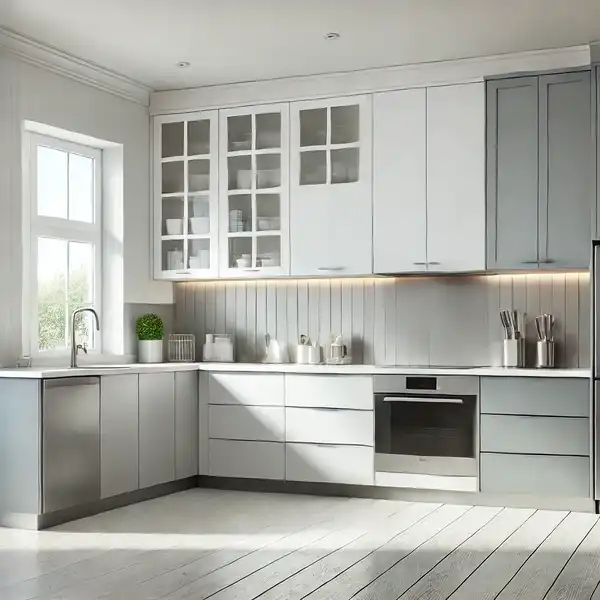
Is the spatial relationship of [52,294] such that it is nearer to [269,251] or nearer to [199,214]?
[199,214]

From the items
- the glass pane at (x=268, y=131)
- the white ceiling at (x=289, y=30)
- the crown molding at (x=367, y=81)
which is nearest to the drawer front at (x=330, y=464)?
the glass pane at (x=268, y=131)

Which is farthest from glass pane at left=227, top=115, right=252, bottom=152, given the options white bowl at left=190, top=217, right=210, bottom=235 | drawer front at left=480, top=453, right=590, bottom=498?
drawer front at left=480, top=453, right=590, bottom=498

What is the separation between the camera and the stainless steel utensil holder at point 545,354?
18.4ft

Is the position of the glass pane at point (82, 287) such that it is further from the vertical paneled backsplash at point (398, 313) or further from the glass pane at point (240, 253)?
the glass pane at point (240, 253)

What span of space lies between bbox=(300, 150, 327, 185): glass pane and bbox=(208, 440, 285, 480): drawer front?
1660 mm

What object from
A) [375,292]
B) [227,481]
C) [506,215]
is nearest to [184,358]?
[227,481]

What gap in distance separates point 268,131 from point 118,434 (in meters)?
2.17

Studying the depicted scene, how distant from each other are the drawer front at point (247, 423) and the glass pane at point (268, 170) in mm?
1434

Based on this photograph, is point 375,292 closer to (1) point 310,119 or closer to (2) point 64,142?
(1) point 310,119

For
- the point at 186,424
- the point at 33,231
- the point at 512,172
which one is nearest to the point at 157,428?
the point at 186,424

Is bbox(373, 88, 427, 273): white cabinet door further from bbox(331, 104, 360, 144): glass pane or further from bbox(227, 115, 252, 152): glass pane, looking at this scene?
bbox(227, 115, 252, 152): glass pane

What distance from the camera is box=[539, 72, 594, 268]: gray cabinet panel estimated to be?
539 centimetres

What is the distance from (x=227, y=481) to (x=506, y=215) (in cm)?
238

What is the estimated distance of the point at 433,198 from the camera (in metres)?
5.73
